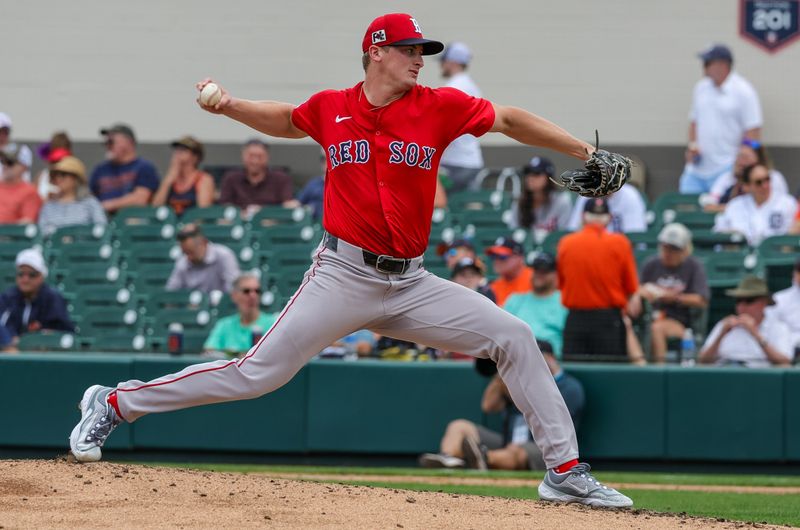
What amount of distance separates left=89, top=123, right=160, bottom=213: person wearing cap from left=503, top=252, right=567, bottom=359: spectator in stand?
16.4 feet

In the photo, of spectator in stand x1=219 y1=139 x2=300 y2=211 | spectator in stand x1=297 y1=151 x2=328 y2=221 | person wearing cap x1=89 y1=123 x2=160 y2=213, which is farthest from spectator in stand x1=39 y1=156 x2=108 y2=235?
spectator in stand x1=297 y1=151 x2=328 y2=221

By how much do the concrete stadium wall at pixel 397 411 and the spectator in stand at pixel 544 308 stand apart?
1.16 ft

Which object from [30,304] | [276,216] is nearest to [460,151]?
[276,216]

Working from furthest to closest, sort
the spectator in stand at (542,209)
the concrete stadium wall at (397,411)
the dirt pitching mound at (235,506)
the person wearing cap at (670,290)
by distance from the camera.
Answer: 1. the spectator in stand at (542,209)
2. the person wearing cap at (670,290)
3. the concrete stadium wall at (397,411)
4. the dirt pitching mound at (235,506)

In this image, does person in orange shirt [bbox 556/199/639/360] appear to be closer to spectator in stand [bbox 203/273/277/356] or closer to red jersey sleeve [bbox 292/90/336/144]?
spectator in stand [bbox 203/273/277/356]

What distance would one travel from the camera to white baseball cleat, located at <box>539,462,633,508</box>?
18.3ft

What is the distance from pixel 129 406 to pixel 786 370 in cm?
546

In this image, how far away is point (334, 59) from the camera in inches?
607

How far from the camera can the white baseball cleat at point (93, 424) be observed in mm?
5590

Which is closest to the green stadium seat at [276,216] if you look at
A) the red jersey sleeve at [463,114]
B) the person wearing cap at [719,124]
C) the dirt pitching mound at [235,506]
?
the person wearing cap at [719,124]

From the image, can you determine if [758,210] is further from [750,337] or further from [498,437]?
[498,437]

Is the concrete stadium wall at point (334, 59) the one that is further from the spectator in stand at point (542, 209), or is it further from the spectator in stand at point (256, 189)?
the spectator in stand at point (542, 209)

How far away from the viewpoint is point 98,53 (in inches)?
623

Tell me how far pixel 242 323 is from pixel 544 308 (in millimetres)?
2236
